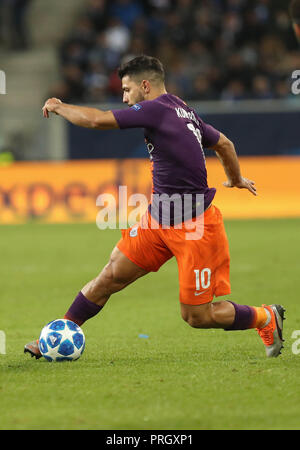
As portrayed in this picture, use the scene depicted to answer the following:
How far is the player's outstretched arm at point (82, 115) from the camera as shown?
17.7 ft

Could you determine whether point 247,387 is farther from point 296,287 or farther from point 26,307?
point 296,287

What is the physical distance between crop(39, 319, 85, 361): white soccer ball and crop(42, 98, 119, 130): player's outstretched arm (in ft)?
4.87

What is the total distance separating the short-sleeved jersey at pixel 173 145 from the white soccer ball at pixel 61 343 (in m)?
1.14

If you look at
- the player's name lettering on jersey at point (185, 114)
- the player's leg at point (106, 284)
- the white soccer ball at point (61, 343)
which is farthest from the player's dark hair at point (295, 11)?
the white soccer ball at point (61, 343)

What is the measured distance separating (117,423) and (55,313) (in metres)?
3.87

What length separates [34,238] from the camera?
14750 mm

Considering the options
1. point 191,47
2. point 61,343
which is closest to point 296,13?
point 61,343

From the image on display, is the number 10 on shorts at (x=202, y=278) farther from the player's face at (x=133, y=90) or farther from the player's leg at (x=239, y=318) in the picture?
the player's face at (x=133, y=90)

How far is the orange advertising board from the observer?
659 inches

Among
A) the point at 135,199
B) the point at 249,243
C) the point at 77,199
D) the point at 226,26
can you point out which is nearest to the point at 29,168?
the point at 77,199

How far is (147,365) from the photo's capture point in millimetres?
5898

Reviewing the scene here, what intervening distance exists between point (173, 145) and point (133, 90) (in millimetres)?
460

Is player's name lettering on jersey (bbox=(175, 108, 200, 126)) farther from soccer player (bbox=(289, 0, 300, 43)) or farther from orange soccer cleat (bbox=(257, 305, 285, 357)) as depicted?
soccer player (bbox=(289, 0, 300, 43))

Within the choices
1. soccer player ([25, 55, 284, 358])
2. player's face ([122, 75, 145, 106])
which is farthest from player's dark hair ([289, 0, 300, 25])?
player's face ([122, 75, 145, 106])
